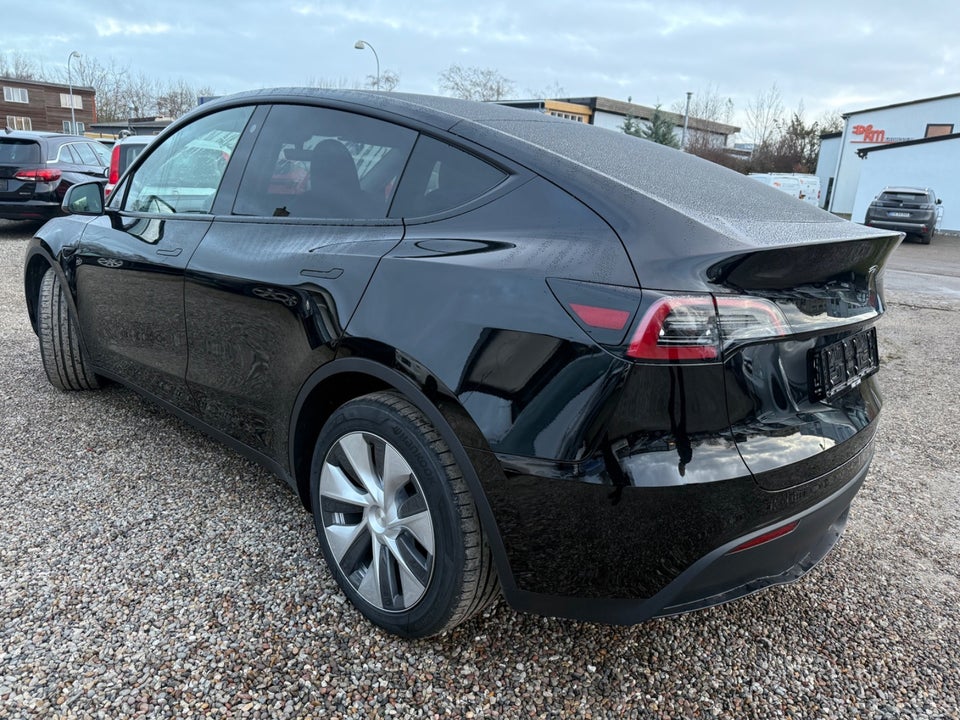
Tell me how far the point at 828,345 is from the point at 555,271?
2.49 feet

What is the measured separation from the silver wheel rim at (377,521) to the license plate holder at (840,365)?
3.45 ft

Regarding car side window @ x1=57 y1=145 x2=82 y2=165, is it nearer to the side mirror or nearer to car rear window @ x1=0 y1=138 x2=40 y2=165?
car rear window @ x1=0 y1=138 x2=40 y2=165

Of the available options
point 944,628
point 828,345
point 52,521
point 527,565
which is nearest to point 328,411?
point 527,565

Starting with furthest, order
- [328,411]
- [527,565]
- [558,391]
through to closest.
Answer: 1. [328,411]
2. [527,565]
3. [558,391]

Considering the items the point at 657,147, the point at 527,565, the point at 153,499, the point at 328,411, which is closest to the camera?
the point at 527,565

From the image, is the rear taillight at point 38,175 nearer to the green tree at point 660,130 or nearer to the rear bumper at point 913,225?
the rear bumper at point 913,225

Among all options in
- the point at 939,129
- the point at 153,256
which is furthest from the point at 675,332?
the point at 939,129

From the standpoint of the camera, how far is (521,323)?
165cm

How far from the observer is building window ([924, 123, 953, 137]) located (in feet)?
109

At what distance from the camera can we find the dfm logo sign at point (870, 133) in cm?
3553

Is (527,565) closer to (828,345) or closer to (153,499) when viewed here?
(828,345)

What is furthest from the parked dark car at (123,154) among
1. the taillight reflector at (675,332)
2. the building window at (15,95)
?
the building window at (15,95)

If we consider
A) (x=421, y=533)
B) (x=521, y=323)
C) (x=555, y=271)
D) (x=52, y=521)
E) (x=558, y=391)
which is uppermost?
(x=555, y=271)

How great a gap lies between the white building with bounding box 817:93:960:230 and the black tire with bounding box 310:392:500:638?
30.2 m
